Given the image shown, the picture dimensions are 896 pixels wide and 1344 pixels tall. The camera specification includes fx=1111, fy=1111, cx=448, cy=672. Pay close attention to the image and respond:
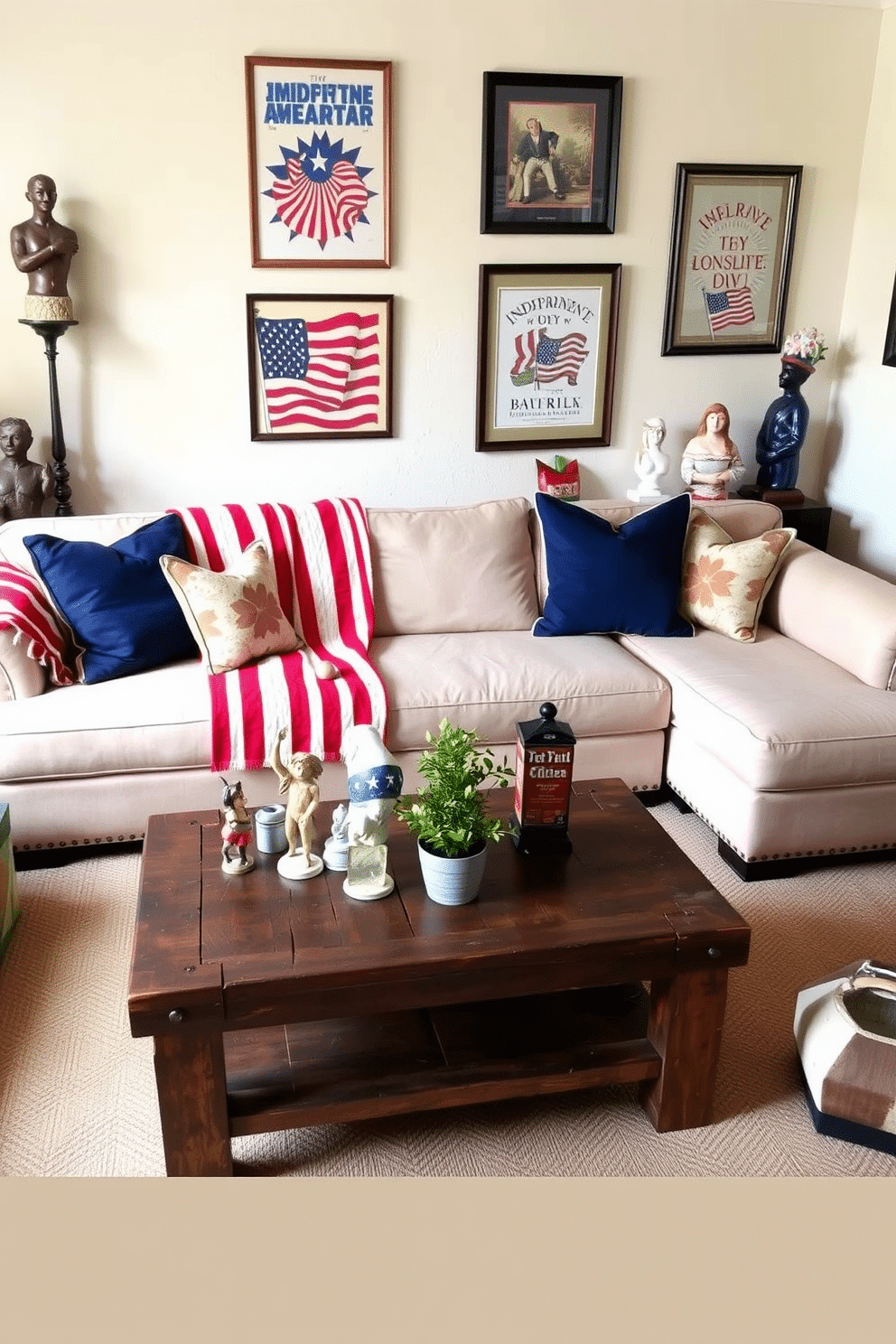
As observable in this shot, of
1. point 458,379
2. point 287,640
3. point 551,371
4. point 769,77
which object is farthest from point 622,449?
point 287,640

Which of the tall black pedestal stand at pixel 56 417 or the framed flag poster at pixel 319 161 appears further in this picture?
the framed flag poster at pixel 319 161

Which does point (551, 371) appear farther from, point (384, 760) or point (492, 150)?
point (384, 760)

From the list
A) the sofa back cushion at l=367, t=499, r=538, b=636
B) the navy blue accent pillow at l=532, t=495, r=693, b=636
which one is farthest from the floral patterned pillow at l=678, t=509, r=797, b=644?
the sofa back cushion at l=367, t=499, r=538, b=636

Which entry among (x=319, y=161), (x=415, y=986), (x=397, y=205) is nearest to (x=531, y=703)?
(x=415, y=986)

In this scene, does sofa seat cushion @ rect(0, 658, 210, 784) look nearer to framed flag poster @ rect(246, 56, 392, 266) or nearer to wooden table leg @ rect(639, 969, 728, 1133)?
wooden table leg @ rect(639, 969, 728, 1133)

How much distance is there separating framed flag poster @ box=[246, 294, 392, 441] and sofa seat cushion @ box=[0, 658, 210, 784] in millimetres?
1349

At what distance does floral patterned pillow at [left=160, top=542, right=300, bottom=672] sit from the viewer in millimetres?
3020

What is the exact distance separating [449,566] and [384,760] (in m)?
1.62

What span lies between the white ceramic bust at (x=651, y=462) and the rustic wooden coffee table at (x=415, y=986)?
2153 mm

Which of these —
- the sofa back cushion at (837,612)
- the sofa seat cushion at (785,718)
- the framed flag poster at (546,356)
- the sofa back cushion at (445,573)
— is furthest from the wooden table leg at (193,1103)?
the framed flag poster at (546,356)

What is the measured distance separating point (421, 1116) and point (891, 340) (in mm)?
3207

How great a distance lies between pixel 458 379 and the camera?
13.1 ft

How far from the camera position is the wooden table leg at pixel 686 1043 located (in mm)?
1951

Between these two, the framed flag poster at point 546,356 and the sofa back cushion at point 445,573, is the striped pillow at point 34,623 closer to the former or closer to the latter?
the sofa back cushion at point 445,573
